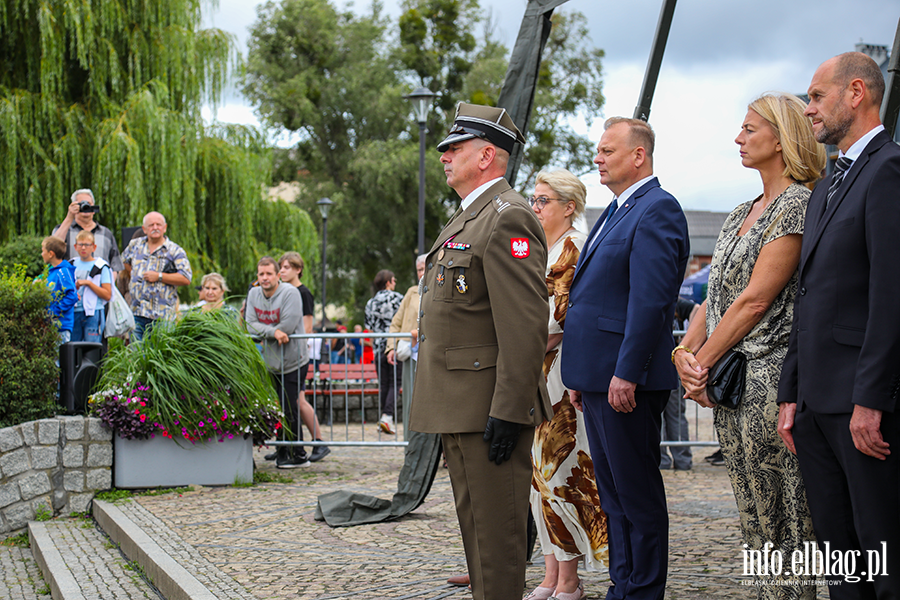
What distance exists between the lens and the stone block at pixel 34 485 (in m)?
6.48

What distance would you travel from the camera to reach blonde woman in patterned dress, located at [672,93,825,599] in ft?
9.91

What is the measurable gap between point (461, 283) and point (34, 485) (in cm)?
489

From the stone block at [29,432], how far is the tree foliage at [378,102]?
23799 millimetres

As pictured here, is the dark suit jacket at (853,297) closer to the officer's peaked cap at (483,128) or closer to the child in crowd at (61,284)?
the officer's peaked cap at (483,128)

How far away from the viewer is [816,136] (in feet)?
9.61

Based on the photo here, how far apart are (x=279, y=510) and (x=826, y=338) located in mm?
4552

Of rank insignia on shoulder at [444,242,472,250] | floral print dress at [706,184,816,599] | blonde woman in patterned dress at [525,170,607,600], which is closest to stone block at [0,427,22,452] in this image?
blonde woman in patterned dress at [525,170,607,600]

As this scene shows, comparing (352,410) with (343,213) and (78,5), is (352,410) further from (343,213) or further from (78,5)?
(343,213)

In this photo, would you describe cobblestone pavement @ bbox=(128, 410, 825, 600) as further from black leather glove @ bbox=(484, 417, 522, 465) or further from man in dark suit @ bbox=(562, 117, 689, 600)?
black leather glove @ bbox=(484, 417, 522, 465)

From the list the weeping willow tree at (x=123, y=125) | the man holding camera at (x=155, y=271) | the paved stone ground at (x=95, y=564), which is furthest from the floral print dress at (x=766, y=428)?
the weeping willow tree at (x=123, y=125)

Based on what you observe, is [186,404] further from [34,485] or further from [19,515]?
[19,515]

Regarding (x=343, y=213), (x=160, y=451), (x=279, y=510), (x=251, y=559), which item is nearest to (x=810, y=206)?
(x=251, y=559)

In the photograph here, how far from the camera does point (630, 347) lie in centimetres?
335

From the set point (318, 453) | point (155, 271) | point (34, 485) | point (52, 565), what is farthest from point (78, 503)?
point (318, 453)
